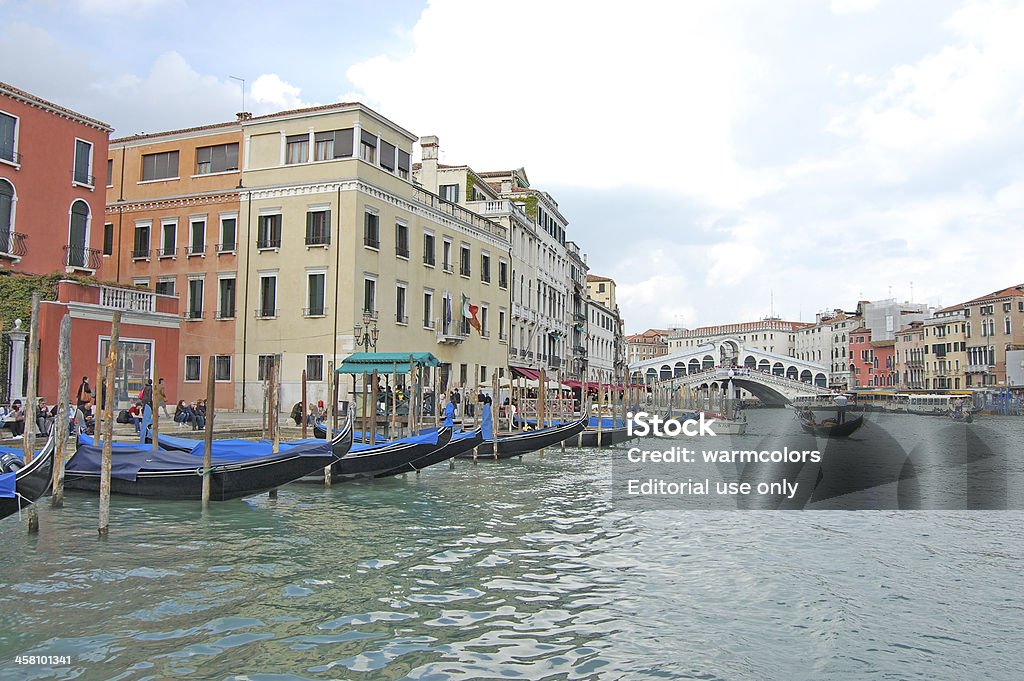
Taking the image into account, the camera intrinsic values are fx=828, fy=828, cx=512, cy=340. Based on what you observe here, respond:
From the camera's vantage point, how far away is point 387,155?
22.5m

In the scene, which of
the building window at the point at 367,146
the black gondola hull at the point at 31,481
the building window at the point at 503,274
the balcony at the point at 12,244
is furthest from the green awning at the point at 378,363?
the building window at the point at 503,274

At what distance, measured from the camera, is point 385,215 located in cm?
2219

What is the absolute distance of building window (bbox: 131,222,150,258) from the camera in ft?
76.7

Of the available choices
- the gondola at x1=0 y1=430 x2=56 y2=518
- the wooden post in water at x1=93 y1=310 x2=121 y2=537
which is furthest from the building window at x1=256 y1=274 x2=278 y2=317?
the gondola at x1=0 y1=430 x2=56 y2=518

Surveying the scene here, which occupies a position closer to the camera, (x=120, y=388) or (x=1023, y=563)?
(x=1023, y=563)

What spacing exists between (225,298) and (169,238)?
8.75ft

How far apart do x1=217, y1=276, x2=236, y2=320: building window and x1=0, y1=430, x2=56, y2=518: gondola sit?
→ 1445 cm

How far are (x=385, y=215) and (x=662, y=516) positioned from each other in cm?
1390

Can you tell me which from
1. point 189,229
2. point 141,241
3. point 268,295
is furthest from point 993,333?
Result: point 141,241

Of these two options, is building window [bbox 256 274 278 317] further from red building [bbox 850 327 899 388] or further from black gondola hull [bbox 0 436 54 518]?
red building [bbox 850 327 899 388]

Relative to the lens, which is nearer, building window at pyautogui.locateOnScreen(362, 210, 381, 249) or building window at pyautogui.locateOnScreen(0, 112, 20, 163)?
building window at pyautogui.locateOnScreen(0, 112, 20, 163)

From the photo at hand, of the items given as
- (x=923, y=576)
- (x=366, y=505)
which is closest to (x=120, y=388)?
(x=366, y=505)

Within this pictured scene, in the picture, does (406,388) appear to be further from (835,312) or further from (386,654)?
(835,312)

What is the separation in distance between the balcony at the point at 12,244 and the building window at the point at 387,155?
8.73 meters
